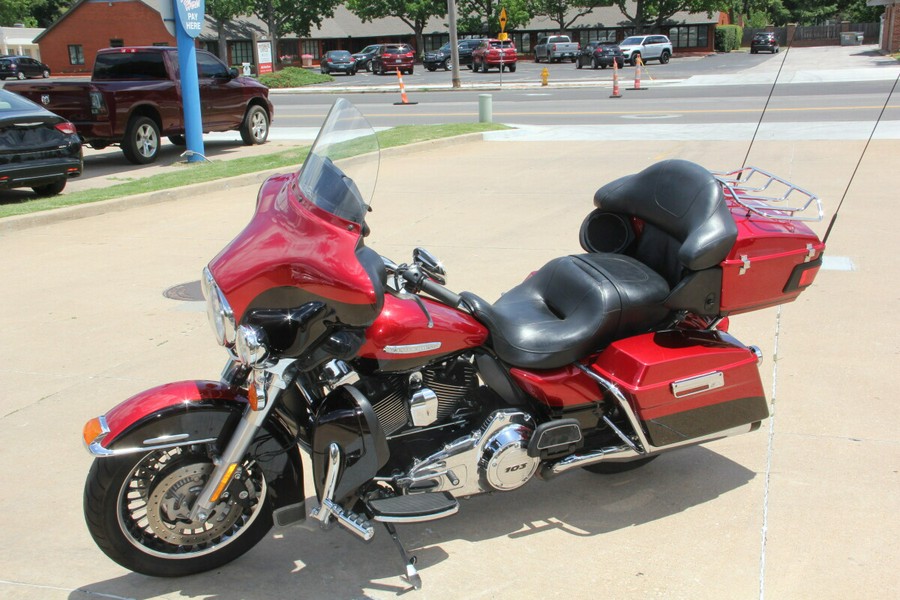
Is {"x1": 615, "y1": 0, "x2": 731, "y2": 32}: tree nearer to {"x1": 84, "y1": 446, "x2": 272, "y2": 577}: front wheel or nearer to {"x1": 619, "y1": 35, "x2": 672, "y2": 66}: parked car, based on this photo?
{"x1": 619, "y1": 35, "x2": 672, "y2": 66}: parked car

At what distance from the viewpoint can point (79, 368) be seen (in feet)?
18.3

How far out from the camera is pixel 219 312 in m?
2.97

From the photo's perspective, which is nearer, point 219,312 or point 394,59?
point 219,312

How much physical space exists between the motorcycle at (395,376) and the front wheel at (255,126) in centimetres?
1412

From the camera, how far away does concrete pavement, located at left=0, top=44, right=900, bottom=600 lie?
133 inches

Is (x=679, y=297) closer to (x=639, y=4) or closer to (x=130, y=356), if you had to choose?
(x=130, y=356)

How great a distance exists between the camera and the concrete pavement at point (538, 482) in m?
3.38

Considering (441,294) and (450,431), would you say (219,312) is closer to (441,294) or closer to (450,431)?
(441,294)

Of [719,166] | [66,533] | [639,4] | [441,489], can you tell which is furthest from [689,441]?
[639,4]

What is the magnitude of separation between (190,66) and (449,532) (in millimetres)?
11812

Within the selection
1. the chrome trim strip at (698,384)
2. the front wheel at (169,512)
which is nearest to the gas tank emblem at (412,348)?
the front wheel at (169,512)

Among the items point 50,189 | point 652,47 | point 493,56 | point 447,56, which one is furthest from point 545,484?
point 447,56

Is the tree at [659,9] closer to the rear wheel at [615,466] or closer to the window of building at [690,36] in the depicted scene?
the window of building at [690,36]

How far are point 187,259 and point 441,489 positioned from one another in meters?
5.58
